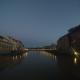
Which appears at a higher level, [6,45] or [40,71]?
[6,45]

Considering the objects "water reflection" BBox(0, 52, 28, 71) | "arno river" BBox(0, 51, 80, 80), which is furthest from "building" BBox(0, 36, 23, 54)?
"arno river" BBox(0, 51, 80, 80)

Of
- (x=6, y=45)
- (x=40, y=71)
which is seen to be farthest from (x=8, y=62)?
(x=6, y=45)

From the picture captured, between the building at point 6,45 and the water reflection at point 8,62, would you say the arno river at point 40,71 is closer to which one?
the water reflection at point 8,62

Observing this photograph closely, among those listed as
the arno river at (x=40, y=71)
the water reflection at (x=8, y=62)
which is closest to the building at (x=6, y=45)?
the water reflection at (x=8, y=62)

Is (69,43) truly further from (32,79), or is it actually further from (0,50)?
(32,79)

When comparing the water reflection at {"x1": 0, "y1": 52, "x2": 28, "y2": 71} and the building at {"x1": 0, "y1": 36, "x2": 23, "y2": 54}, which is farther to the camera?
the building at {"x1": 0, "y1": 36, "x2": 23, "y2": 54}

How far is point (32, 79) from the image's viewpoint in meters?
12.5

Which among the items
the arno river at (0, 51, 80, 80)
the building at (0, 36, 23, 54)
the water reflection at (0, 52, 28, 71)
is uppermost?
the building at (0, 36, 23, 54)

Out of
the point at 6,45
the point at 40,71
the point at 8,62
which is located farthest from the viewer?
the point at 6,45

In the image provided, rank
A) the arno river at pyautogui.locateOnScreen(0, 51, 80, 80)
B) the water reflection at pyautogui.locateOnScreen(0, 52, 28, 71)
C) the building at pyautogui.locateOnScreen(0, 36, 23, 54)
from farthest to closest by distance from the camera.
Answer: the building at pyautogui.locateOnScreen(0, 36, 23, 54), the water reflection at pyautogui.locateOnScreen(0, 52, 28, 71), the arno river at pyautogui.locateOnScreen(0, 51, 80, 80)

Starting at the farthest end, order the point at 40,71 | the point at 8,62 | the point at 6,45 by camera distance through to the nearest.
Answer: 1. the point at 6,45
2. the point at 8,62
3. the point at 40,71

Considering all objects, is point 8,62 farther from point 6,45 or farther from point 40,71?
point 6,45

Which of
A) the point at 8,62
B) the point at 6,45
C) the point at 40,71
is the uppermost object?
the point at 6,45

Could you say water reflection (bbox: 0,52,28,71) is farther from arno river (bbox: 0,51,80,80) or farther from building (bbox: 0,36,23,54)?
building (bbox: 0,36,23,54)
